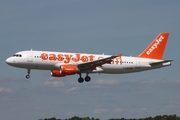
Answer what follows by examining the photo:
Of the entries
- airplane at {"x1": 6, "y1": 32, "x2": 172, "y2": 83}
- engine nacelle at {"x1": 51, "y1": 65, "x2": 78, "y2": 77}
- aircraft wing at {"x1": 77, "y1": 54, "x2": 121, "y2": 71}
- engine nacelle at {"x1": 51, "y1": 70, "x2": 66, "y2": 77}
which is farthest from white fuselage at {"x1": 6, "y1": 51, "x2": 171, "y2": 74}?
engine nacelle at {"x1": 51, "y1": 70, "x2": 66, "y2": 77}

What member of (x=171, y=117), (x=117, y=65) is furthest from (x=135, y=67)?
(x=171, y=117)

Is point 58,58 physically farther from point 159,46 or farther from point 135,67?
point 159,46

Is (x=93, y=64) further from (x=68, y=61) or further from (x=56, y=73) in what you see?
(x=56, y=73)

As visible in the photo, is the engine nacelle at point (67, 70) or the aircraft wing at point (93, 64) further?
the aircraft wing at point (93, 64)

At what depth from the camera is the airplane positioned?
8794 cm

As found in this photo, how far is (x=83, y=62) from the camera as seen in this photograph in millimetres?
91375

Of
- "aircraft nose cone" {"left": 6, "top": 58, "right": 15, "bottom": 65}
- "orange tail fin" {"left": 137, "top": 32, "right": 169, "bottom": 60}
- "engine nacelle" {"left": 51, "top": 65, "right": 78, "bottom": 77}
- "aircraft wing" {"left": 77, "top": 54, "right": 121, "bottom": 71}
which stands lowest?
"engine nacelle" {"left": 51, "top": 65, "right": 78, "bottom": 77}

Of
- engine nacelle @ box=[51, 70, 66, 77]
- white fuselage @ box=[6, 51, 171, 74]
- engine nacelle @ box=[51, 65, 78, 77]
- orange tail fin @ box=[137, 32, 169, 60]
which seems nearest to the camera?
white fuselage @ box=[6, 51, 171, 74]

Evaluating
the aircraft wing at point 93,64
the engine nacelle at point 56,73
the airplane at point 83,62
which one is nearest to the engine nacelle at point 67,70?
the airplane at point 83,62

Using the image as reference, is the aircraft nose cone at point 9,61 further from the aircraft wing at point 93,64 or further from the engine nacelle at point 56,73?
the aircraft wing at point 93,64

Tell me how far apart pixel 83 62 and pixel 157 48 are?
17.8 meters

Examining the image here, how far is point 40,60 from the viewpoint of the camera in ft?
287

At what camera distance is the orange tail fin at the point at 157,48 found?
99.9 metres

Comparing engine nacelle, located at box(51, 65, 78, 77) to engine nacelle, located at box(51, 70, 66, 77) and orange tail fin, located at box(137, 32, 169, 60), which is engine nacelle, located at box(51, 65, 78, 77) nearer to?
engine nacelle, located at box(51, 70, 66, 77)
